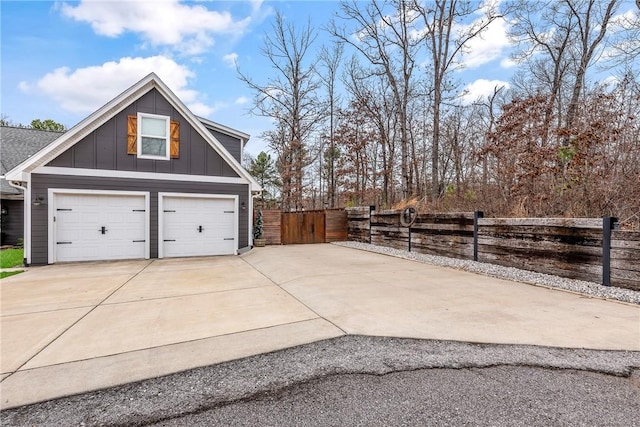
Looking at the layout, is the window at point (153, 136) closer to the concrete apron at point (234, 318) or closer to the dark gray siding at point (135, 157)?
the dark gray siding at point (135, 157)

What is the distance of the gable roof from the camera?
7074mm

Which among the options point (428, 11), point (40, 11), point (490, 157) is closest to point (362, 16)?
point (428, 11)

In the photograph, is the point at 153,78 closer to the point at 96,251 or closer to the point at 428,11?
the point at 96,251

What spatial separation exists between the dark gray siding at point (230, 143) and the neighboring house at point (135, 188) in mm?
1681

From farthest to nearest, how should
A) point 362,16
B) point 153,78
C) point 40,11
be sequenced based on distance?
point 362,16 → point 153,78 → point 40,11

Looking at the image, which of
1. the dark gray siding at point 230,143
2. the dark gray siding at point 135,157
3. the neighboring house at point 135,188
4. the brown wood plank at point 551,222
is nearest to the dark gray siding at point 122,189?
the neighboring house at point 135,188

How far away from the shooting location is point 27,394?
2057mm

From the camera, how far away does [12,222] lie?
10828 mm

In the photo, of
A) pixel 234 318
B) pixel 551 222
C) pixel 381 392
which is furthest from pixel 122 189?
pixel 551 222

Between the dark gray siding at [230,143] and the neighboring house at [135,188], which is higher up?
the dark gray siding at [230,143]

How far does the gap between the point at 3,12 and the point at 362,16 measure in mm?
12096

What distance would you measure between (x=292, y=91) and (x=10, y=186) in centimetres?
1262

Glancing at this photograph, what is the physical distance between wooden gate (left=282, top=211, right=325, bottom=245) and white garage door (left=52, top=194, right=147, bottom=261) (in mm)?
4918

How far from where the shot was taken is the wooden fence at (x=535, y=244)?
14.9 feet
